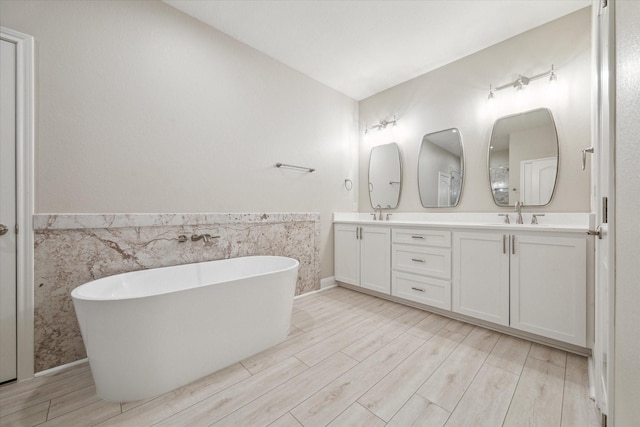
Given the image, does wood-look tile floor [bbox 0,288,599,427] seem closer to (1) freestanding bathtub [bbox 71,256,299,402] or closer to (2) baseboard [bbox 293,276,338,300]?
(1) freestanding bathtub [bbox 71,256,299,402]

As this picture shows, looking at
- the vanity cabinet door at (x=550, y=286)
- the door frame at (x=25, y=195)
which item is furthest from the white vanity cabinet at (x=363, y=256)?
the door frame at (x=25, y=195)

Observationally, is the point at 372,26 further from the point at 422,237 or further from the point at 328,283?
the point at 328,283

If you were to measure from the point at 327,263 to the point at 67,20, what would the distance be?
10.2 ft

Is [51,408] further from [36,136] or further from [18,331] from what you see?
[36,136]

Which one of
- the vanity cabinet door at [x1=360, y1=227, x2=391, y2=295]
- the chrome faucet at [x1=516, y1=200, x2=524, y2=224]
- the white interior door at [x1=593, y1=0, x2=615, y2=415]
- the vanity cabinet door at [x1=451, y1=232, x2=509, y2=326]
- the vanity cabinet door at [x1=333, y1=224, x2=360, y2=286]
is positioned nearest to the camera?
the white interior door at [x1=593, y1=0, x2=615, y2=415]

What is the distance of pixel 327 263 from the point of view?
3.31 m

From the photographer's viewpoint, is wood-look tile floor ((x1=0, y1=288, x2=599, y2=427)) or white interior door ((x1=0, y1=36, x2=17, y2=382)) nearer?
wood-look tile floor ((x1=0, y1=288, x2=599, y2=427))

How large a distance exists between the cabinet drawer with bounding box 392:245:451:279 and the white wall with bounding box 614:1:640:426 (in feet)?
5.07

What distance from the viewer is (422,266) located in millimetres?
2439

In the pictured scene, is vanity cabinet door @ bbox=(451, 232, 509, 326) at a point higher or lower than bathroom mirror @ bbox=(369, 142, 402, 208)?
lower

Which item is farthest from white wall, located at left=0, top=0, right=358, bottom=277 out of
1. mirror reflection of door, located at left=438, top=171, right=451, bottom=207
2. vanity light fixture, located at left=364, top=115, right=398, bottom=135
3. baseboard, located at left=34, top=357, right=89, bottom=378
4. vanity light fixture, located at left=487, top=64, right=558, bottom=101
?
vanity light fixture, located at left=487, top=64, right=558, bottom=101

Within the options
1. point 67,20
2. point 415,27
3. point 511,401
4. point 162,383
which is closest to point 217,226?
point 162,383

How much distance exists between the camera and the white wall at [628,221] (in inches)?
21.5

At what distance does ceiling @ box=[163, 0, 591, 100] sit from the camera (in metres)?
2.05
